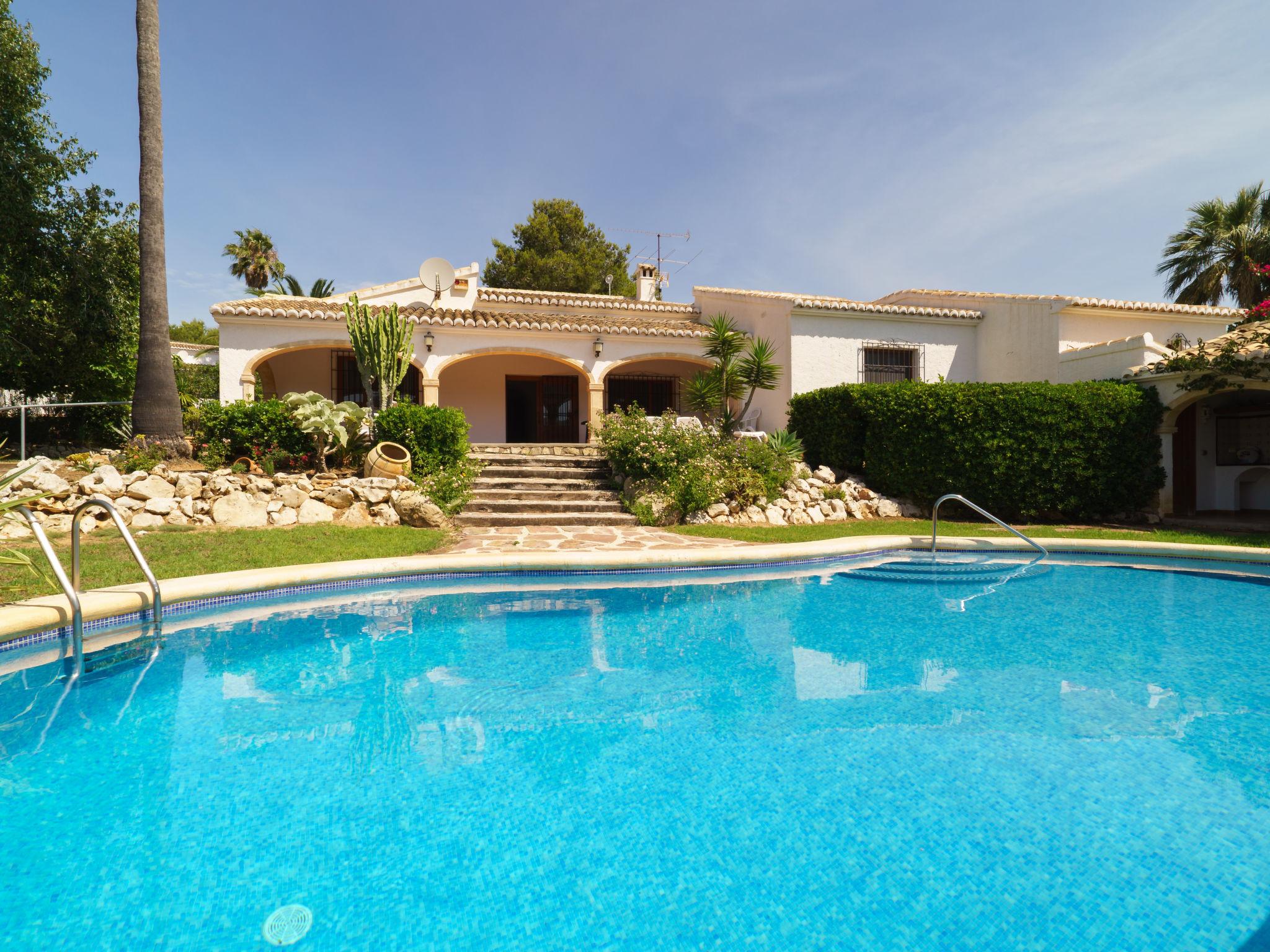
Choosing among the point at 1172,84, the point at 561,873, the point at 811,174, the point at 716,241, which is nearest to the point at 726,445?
the point at 811,174

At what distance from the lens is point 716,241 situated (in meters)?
26.0

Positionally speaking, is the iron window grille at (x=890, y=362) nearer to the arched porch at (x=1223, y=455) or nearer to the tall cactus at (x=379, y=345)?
the arched porch at (x=1223, y=455)

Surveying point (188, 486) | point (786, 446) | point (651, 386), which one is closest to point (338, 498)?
point (188, 486)

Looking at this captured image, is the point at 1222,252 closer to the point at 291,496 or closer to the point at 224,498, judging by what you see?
the point at 291,496

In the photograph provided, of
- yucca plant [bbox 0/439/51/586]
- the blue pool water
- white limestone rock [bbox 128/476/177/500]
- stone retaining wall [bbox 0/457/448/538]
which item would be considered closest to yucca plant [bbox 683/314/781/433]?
stone retaining wall [bbox 0/457/448/538]

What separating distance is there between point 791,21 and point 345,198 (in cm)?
1370

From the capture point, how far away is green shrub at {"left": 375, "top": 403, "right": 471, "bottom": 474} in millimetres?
11758

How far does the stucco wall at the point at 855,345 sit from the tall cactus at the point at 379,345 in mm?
9866

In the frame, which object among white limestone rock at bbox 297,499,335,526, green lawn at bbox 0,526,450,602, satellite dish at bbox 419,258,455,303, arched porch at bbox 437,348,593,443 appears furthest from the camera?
arched porch at bbox 437,348,593,443

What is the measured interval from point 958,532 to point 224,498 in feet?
40.9

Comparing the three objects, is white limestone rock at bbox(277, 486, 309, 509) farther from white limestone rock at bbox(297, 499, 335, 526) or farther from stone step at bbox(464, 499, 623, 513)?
stone step at bbox(464, 499, 623, 513)

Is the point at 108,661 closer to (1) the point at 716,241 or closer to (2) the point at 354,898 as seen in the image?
(2) the point at 354,898

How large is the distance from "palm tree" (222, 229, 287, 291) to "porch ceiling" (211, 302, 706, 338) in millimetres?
24321

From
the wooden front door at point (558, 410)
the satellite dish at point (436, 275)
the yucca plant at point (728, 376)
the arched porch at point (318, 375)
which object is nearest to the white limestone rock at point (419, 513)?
the yucca plant at point (728, 376)
